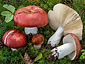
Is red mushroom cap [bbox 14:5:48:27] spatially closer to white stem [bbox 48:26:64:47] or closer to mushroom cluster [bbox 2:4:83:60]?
mushroom cluster [bbox 2:4:83:60]

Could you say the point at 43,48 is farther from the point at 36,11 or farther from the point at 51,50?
the point at 36,11

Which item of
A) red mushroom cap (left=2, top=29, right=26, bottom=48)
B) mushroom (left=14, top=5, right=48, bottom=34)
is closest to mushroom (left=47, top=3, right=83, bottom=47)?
mushroom (left=14, top=5, right=48, bottom=34)

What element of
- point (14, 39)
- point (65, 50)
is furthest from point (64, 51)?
point (14, 39)

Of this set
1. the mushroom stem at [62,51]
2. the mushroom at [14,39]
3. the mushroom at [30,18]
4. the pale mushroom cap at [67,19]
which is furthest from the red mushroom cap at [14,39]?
the pale mushroom cap at [67,19]

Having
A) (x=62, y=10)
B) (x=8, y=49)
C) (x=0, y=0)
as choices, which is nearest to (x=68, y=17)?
(x=62, y=10)

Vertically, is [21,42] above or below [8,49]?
above

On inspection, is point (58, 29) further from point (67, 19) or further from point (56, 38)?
point (67, 19)

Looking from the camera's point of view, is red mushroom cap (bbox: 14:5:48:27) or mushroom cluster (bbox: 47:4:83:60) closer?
red mushroom cap (bbox: 14:5:48:27)
